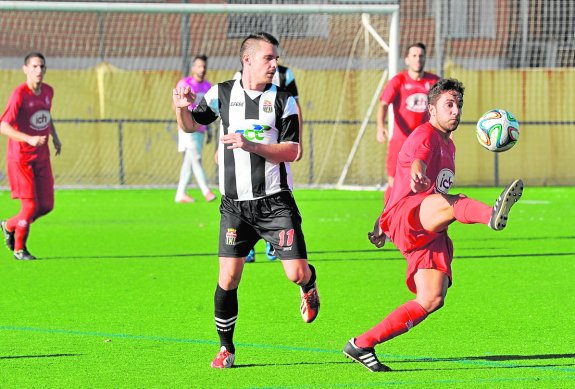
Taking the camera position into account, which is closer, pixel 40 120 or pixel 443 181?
pixel 443 181

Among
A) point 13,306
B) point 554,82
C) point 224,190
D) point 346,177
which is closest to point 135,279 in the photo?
point 13,306

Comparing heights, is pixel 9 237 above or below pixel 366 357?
above

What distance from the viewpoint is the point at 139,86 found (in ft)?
82.0

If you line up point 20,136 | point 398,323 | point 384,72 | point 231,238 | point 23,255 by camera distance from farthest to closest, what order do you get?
1. point 384,72
2. point 23,255
3. point 20,136
4. point 231,238
5. point 398,323

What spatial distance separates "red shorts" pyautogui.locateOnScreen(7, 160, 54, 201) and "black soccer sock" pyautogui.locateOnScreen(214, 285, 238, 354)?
576 centimetres

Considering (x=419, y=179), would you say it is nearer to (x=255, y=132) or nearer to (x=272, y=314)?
(x=255, y=132)

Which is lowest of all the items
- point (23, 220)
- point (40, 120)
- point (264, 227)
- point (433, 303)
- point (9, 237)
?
point (433, 303)

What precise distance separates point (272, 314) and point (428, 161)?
2.47m

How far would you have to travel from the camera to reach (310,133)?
25797 mm

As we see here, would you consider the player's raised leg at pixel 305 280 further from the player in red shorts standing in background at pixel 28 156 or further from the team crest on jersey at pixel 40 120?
the team crest on jersey at pixel 40 120

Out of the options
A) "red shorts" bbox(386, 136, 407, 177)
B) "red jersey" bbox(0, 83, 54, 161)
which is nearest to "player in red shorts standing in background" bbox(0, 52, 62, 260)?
"red jersey" bbox(0, 83, 54, 161)

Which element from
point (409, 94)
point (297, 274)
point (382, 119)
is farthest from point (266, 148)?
point (382, 119)

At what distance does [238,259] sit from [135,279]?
412 cm

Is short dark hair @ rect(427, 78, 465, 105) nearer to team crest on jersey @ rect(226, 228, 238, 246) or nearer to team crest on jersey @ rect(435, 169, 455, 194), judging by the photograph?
team crest on jersey @ rect(435, 169, 455, 194)
